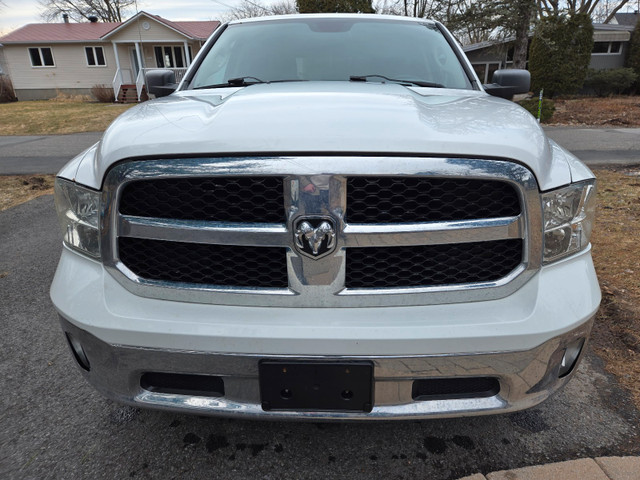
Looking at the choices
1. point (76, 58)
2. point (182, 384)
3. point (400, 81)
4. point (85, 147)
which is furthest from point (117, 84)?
point (182, 384)

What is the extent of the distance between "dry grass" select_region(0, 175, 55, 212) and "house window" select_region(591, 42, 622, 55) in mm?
31102

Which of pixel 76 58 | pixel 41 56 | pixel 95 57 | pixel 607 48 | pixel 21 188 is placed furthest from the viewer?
pixel 41 56

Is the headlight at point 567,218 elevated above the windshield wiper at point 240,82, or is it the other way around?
the windshield wiper at point 240,82

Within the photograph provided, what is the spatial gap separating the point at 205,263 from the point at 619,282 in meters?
3.05

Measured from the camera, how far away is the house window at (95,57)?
1154 inches

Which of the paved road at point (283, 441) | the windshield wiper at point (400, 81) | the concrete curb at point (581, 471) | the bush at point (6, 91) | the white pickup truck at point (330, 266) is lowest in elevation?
the bush at point (6, 91)

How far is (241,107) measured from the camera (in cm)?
166

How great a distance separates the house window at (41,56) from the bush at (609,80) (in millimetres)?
32164

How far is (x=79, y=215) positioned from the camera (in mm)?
1619

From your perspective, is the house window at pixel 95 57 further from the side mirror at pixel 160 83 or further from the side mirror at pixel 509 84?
the side mirror at pixel 509 84

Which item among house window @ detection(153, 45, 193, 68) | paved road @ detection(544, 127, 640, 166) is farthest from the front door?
paved road @ detection(544, 127, 640, 166)

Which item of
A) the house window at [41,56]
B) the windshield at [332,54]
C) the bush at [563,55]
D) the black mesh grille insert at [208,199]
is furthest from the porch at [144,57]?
the black mesh grille insert at [208,199]

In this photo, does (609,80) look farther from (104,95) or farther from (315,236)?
(315,236)

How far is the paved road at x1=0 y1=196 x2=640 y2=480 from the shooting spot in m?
1.76
